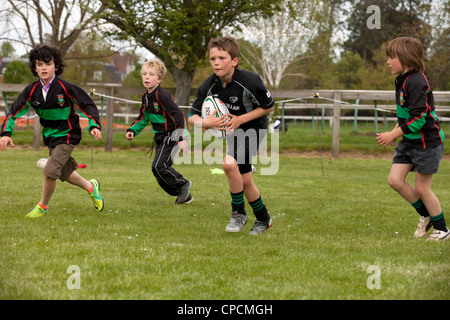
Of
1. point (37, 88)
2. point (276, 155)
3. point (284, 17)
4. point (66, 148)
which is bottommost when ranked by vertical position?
point (276, 155)

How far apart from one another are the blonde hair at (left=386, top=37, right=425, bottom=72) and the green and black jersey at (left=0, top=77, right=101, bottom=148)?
3.03 metres

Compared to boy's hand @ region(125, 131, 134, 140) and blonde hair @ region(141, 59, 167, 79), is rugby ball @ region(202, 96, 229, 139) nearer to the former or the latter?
boy's hand @ region(125, 131, 134, 140)

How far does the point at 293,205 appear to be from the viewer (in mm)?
7297

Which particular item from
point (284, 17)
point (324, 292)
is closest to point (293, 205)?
point (324, 292)

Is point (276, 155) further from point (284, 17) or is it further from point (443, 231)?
point (284, 17)

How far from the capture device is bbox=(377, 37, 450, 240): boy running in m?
4.82

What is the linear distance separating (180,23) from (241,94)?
36.3 ft

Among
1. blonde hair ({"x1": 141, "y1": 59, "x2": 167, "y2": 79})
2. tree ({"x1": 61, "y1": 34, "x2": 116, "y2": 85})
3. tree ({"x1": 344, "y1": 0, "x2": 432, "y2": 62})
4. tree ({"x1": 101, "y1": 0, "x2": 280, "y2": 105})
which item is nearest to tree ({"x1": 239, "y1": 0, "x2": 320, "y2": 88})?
tree ({"x1": 61, "y1": 34, "x2": 116, "y2": 85})

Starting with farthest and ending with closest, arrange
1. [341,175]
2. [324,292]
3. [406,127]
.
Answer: [341,175], [406,127], [324,292]

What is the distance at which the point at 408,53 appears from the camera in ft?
16.0

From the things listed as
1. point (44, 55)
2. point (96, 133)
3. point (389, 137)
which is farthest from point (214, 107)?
point (44, 55)

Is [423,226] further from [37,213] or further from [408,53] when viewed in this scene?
[37,213]
